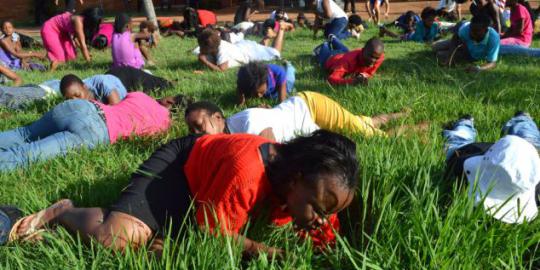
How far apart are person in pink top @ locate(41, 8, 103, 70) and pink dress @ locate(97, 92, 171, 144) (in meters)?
4.41

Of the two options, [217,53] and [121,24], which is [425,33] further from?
[121,24]

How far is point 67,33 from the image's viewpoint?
314 inches

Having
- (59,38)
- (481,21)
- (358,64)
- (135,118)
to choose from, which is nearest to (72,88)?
(135,118)

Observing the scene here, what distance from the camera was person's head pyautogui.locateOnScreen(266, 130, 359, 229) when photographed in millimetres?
1693

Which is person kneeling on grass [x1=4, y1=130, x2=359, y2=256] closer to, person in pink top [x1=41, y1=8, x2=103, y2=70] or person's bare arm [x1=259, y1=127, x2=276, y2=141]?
person's bare arm [x1=259, y1=127, x2=276, y2=141]

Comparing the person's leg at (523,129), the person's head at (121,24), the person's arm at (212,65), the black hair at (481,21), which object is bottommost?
the person's arm at (212,65)

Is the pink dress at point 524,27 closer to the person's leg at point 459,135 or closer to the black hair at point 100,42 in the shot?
the person's leg at point 459,135

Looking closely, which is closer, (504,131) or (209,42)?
(504,131)

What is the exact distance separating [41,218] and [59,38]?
656 centimetres

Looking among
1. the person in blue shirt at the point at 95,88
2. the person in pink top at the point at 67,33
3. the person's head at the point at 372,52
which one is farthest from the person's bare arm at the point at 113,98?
the person in pink top at the point at 67,33

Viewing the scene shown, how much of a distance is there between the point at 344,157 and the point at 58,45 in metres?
7.27

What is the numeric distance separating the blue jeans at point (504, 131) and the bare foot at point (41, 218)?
6.49 feet

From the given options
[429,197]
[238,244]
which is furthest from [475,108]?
[238,244]

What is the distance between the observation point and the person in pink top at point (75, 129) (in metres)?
3.10
